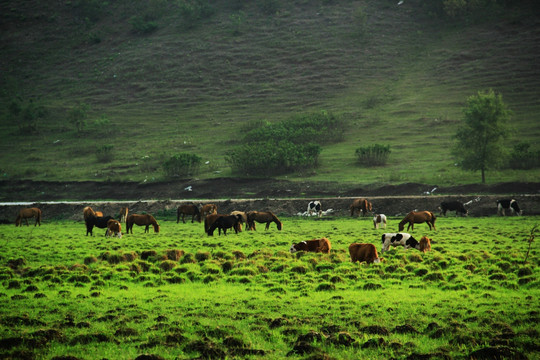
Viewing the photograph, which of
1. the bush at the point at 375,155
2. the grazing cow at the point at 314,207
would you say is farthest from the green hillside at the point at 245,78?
the grazing cow at the point at 314,207

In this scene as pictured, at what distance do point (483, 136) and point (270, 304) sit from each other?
52.2 meters

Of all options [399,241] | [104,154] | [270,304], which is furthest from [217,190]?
[270,304]

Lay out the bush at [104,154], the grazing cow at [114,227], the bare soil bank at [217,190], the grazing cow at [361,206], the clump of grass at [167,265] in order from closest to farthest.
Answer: the clump of grass at [167,265]
the grazing cow at [114,227]
the grazing cow at [361,206]
the bare soil bank at [217,190]
the bush at [104,154]

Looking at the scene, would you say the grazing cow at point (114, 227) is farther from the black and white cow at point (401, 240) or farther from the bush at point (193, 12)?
the bush at point (193, 12)

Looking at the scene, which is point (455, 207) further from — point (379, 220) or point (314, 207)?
point (314, 207)

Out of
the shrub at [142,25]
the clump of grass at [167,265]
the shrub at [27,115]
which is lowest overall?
the clump of grass at [167,265]

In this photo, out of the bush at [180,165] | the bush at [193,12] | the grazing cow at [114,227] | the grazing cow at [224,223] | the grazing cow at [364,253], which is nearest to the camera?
the grazing cow at [364,253]

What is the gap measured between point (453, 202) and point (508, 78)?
7213 centimetres

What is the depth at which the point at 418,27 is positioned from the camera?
153 meters

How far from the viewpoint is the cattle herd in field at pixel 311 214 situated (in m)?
25.2

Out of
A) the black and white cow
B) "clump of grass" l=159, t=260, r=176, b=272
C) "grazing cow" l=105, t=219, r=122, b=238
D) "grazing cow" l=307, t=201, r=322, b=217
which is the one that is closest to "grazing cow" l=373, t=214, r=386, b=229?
"grazing cow" l=307, t=201, r=322, b=217

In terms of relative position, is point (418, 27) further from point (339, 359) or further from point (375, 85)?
point (339, 359)

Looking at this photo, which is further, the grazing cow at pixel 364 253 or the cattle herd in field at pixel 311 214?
the cattle herd in field at pixel 311 214

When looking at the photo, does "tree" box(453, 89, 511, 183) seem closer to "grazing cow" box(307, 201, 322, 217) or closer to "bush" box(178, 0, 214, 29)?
"grazing cow" box(307, 201, 322, 217)
